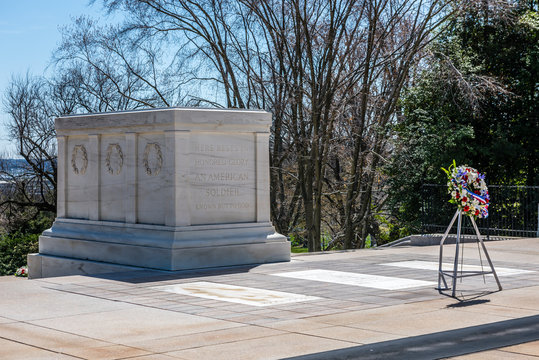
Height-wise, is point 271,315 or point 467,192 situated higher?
point 467,192

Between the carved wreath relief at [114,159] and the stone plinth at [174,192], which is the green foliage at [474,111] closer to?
the stone plinth at [174,192]

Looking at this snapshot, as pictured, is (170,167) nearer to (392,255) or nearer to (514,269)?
(392,255)

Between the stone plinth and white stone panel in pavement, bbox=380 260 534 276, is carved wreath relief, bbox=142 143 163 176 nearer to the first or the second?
the stone plinth

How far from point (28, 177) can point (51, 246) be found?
→ 22121mm

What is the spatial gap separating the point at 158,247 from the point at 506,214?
41.1 ft

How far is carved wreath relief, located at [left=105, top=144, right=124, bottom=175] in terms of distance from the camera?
44.5 feet

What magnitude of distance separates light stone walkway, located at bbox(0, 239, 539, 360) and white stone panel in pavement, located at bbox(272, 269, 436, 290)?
2 centimetres

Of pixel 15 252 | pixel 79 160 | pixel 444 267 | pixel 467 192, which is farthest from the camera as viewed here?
pixel 15 252

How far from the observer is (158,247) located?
1229 cm

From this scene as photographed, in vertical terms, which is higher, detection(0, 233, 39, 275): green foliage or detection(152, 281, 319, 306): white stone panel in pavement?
detection(152, 281, 319, 306): white stone panel in pavement

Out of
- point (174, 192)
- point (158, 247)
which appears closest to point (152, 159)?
point (174, 192)

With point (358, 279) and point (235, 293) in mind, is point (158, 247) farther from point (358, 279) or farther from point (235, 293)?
point (358, 279)

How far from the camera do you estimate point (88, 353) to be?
6.41m

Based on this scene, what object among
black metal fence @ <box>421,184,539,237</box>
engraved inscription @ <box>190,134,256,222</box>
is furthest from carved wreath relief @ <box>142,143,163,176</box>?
black metal fence @ <box>421,184,539,237</box>
